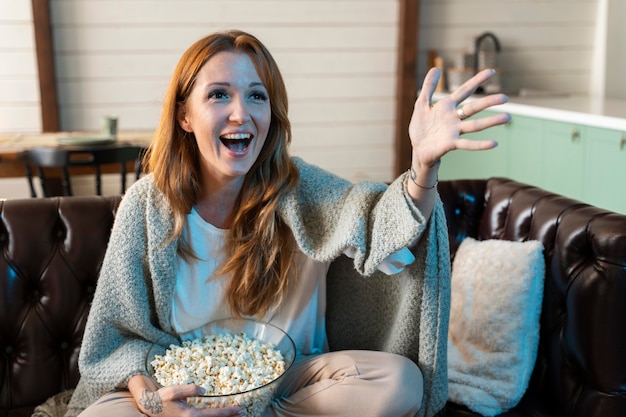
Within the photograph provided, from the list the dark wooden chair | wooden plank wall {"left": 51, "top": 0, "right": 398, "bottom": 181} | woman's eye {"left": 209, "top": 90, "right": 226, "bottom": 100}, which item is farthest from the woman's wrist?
wooden plank wall {"left": 51, "top": 0, "right": 398, "bottom": 181}

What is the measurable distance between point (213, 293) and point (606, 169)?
2093mm

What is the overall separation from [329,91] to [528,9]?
142 cm

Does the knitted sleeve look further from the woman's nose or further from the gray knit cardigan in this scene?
the woman's nose

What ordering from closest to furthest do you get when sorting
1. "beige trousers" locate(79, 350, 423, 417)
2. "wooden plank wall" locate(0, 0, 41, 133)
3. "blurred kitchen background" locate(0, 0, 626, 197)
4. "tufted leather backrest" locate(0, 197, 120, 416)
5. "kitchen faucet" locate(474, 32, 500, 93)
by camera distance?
"beige trousers" locate(79, 350, 423, 417) → "tufted leather backrest" locate(0, 197, 120, 416) → "wooden plank wall" locate(0, 0, 41, 133) → "blurred kitchen background" locate(0, 0, 626, 197) → "kitchen faucet" locate(474, 32, 500, 93)

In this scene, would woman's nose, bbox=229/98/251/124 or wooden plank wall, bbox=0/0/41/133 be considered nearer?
woman's nose, bbox=229/98/251/124

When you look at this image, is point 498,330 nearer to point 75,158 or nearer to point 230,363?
point 230,363

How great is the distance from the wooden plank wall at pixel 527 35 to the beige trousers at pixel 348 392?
127 inches

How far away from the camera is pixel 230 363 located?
4.74ft

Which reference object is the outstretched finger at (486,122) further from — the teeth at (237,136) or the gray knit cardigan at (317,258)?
the teeth at (237,136)

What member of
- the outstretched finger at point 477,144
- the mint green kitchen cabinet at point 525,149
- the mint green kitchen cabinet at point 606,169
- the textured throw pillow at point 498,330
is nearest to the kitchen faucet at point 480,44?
the mint green kitchen cabinet at point 525,149

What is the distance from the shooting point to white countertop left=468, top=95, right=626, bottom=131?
305 centimetres

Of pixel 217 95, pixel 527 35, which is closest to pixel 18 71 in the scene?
pixel 217 95

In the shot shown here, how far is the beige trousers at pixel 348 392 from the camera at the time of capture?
1440 millimetres

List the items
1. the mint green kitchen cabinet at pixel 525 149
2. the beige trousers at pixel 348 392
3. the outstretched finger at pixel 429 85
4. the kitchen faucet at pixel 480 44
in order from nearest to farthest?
1. the outstretched finger at pixel 429 85
2. the beige trousers at pixel 348 392
3. the mint green kitchen cabinet at pixel 525 149
4. the kitchen faucet at pixel 480 44
